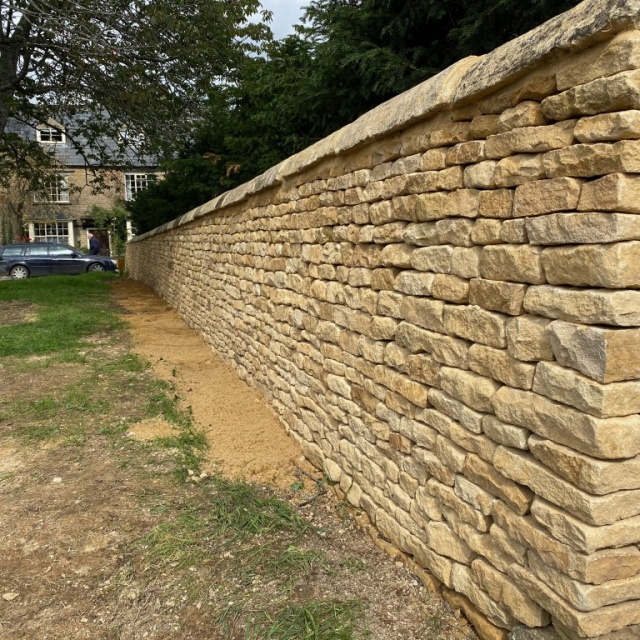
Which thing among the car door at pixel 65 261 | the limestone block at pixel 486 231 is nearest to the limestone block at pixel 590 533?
the limestone block at pixel 486 231

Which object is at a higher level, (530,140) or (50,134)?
(50,134)

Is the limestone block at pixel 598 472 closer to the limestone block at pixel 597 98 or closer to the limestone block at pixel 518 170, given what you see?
the limestone block at pixel 518 170

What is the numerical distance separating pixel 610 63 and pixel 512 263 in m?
0.67

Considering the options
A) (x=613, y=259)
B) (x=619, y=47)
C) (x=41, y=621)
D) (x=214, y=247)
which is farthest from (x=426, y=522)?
(x=214, y=247)

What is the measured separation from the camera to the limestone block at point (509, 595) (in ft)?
6.40

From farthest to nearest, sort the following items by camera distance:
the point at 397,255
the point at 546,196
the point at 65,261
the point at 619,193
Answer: the point at 65,261 < the point at 397,255 < the point at 546,196 < the point at 619,193

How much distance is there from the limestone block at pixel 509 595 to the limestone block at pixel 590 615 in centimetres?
7

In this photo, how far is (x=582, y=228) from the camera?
169 centimetres

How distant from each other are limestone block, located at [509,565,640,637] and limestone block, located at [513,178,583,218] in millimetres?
1279

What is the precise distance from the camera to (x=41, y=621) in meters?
2.43

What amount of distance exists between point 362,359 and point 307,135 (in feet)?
19.5

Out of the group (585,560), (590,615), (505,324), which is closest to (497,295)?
(505,324)

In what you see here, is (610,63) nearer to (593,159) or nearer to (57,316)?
(593,159)

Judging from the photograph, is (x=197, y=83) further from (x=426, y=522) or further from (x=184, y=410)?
(x=426, y=522)
